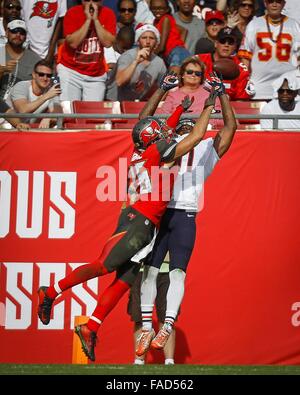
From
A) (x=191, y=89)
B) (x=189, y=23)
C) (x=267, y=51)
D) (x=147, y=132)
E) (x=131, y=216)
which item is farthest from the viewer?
(x=189, y=23)

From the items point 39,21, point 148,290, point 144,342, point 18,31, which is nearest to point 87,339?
point 144,342

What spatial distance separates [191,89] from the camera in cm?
1258

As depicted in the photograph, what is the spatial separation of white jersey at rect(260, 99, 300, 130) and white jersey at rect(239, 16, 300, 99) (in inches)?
38.4

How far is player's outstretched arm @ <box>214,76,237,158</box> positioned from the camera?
11.0m

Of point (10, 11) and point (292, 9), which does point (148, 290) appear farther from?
point (292, 9)

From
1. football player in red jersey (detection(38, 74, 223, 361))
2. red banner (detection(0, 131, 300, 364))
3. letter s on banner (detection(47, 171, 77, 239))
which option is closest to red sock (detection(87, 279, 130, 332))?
football player in red jersey (detection(38, 74, 223, 361))

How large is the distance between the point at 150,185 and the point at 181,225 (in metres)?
0.64

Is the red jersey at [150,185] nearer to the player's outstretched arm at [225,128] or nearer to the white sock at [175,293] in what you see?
the white sock at [175,293]

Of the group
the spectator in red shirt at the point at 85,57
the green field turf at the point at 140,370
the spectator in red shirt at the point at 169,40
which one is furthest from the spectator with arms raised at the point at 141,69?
the green field turf at the point at 140,370

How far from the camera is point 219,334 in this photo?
1259 cm

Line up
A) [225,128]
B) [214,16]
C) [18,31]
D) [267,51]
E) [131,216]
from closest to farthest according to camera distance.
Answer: [131,216] → [225,128] → [18,31] → [267,51] → [214,16]

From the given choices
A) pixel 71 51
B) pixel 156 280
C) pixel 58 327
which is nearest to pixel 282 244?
pixel 156 280

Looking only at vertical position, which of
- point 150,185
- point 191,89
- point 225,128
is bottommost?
point 150,185
